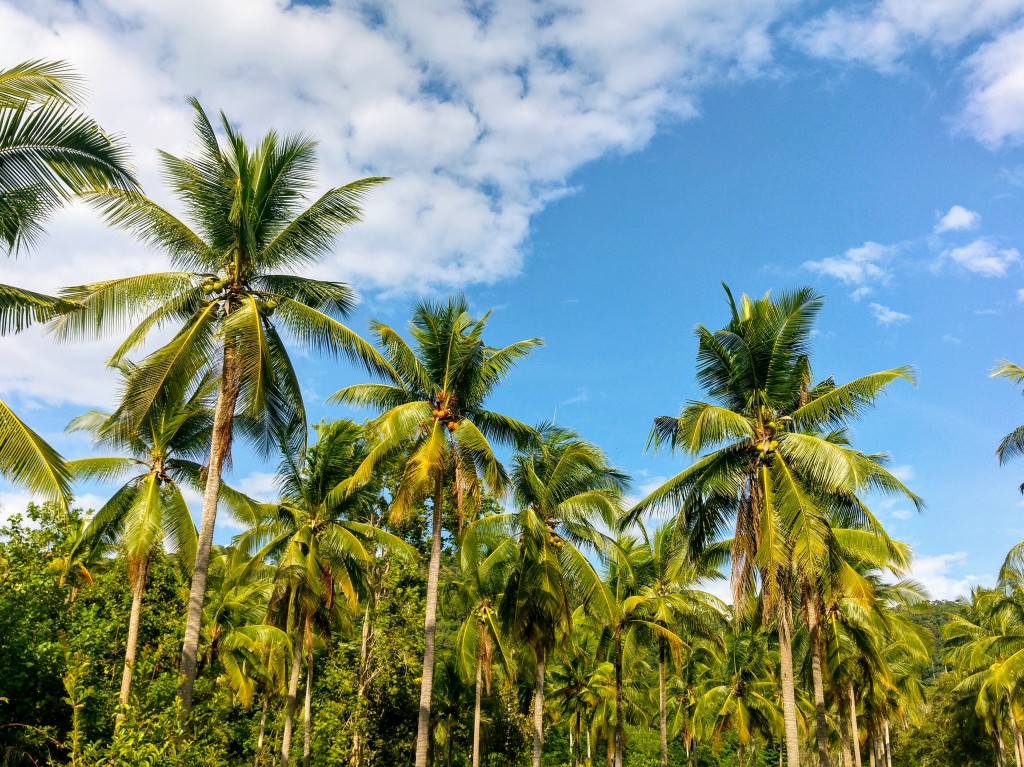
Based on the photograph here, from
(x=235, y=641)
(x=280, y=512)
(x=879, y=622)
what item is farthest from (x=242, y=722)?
(x=879, y=622)

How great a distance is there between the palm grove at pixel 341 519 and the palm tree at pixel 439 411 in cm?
8

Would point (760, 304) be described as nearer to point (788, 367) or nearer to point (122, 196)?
point (788, 367)

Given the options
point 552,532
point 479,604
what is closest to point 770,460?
point 552,532

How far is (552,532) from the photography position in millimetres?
23234

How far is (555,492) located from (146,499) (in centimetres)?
1093

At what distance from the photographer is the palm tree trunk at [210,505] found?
13.1m

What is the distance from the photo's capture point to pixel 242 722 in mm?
33969

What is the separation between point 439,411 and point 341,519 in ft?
19.8

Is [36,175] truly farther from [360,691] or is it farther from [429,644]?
[360,691]

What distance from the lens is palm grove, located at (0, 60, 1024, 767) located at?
1349 centimetres

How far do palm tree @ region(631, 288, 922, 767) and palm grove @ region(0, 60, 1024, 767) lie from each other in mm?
67

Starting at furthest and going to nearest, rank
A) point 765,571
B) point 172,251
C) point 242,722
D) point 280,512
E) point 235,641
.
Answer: point 242,722 → point 235,641 → point 280,512 → point 765,571 → point 172,251

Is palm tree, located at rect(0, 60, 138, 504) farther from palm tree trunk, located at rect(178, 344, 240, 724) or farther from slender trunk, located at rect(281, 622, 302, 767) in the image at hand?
slender trunk, located at rect(281, 622, 302, 767)

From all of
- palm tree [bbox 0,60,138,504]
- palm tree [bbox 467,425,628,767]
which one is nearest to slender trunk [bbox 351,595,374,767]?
palm tree [bbox 467,425,628,767]
